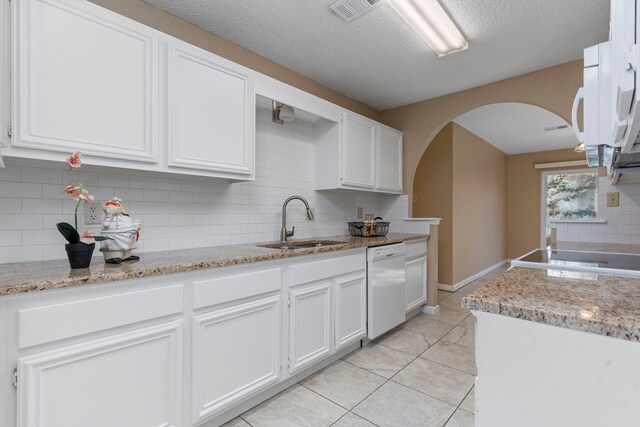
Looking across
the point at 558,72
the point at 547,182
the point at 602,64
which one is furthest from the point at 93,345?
the point at 547,182

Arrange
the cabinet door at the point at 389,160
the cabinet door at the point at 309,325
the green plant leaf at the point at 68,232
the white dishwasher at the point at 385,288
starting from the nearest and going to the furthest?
the green plant leaf at the point at 68,232 → the cabinet door at the point at 309,325 → the white dishwasher at the point at 385,288 → the cabinet door at the point at 389,160

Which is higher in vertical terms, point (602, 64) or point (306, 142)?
point (306, 142)

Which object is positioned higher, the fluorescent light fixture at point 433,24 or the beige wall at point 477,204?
the fluorescent light fixture at point 433,24

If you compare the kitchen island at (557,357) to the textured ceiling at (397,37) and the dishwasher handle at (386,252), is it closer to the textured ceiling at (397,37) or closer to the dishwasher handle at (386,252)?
the dishwasher handle at (386,252)

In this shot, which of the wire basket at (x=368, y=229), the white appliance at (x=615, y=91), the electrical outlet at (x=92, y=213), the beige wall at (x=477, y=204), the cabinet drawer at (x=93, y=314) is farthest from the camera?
the beige wall at (x=477, y=204)

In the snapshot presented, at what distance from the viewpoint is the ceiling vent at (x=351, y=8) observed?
1892 millimetres

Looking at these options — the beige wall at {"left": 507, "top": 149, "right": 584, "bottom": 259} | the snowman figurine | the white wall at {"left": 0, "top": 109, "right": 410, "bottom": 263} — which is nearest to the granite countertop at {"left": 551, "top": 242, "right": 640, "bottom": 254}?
the white wall at {"left": 0, "top": 109, "right": 410, "bottom": 263}

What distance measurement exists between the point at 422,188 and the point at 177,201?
3780 mm

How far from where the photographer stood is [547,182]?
648 cm

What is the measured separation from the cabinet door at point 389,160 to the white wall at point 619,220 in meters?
1.65

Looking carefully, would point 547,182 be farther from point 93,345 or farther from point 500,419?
point 93,345

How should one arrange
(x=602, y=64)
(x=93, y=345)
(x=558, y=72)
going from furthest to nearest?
1. (x=558, y=72)
2. (x=93, y=345)
3. (x=602, y=64)

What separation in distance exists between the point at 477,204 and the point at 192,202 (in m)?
4.86

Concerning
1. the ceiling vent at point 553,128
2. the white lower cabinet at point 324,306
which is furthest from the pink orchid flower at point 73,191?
the ceiling vent at point 553,128
